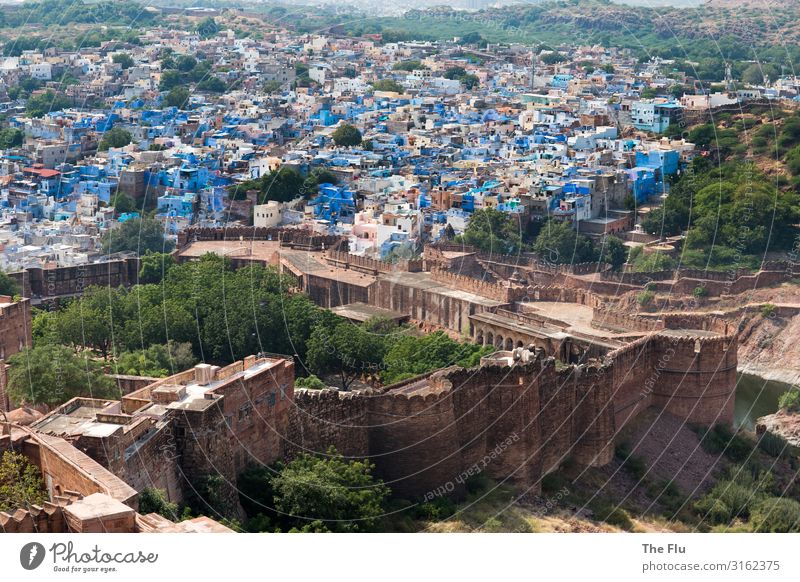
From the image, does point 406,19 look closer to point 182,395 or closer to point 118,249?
point 118,249

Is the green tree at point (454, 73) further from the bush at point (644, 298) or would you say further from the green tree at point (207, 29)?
the bush at point (644, 298)

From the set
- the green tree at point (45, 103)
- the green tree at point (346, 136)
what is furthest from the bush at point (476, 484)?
the green tree at point (45, 103)

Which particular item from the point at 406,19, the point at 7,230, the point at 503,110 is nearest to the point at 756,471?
the point at 7,230

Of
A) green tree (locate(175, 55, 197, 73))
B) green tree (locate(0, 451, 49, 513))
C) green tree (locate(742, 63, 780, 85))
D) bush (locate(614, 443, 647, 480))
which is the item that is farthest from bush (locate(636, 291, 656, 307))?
green tree (locate(175, 55, 197, 73))

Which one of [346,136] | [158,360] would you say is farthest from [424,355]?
[346,136]

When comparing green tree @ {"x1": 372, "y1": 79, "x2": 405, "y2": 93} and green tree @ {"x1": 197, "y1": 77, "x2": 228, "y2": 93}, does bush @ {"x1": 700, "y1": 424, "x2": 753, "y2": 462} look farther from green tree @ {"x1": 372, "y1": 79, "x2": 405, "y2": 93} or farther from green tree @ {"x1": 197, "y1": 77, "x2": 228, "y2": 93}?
green tree @ {"x1": 197, "y1": 77, "x2": 228, "y2": 93}

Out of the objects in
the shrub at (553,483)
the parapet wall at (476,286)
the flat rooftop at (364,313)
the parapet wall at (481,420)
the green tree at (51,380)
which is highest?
the green tree at (51,380)
